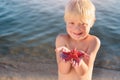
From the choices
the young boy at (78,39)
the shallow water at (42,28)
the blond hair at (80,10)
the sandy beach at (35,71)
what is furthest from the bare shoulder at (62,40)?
the shallow water at (42,28)

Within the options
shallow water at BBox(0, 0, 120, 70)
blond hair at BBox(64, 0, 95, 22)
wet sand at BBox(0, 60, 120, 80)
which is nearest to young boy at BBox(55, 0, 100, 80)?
blond hair at BBox(64, 0, 95, 22)

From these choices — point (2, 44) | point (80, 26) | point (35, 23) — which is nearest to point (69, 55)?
point (80, 26)

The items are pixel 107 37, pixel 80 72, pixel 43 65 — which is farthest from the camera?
pixel 107 37

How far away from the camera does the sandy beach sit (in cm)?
470

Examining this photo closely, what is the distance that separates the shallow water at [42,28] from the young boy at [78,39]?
6.82 feet

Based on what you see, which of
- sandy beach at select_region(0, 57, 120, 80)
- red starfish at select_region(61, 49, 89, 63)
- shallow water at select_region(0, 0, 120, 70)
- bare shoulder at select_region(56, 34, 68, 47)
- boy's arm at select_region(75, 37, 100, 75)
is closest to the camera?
red starfish at select_region(61, 49, 89, 63)

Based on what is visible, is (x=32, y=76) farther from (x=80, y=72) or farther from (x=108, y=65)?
(x=80, y=72)

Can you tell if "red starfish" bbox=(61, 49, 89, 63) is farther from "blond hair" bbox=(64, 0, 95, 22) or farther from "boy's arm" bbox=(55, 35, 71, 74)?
"blond hair" bbox=(64, 0, 95, 22)

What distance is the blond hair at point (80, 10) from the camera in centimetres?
275

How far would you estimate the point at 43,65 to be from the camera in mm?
5113

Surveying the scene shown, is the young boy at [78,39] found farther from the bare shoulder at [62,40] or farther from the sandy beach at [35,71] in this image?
the sandy beach at [35,71]

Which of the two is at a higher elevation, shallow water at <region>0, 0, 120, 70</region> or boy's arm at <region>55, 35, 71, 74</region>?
boy's arm at <region>55, 35, 71, 74</region>

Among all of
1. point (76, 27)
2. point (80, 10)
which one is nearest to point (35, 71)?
point (76, 27)

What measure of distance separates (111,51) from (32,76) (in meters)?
1.67
